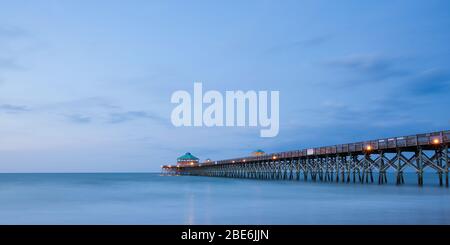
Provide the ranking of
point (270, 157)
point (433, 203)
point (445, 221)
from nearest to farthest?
point (445, 221)
point (433, 203)
point (270, 157)

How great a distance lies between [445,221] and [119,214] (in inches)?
582

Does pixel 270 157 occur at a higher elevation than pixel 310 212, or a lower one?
higher
